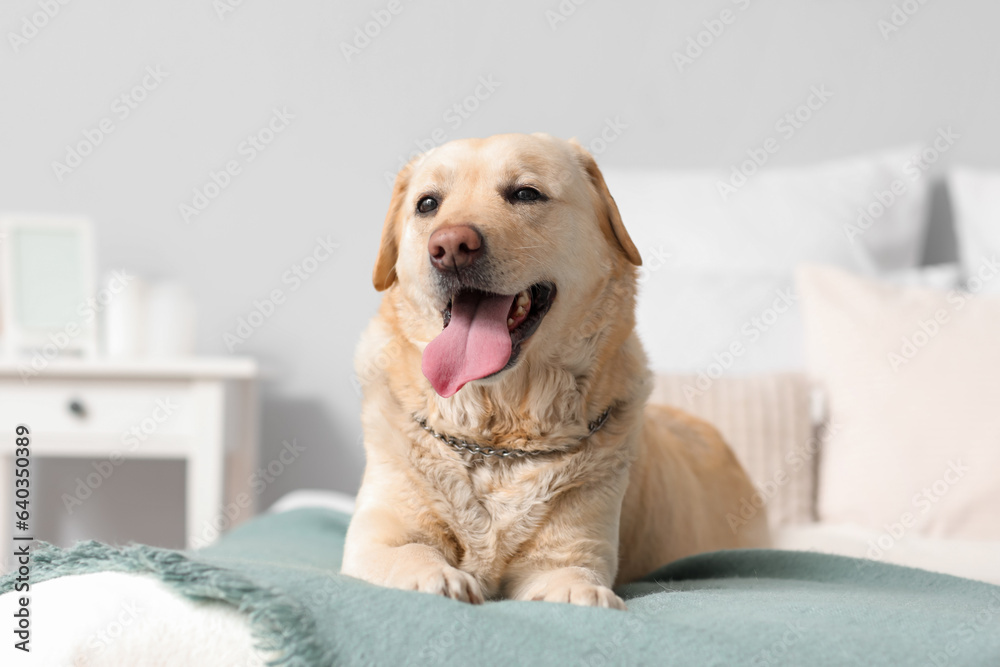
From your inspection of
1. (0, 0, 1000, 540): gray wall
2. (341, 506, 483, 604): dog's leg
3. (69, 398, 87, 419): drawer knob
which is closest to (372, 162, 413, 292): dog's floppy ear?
(341, 506, 483, 604): dog's leg

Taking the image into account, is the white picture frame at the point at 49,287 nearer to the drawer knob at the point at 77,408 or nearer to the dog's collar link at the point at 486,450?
the drawer knob at the point at 77,408

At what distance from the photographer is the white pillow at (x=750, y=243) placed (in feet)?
8.18

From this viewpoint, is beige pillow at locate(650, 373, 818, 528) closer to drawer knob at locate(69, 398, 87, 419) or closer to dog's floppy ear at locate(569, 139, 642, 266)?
dog's floppy ear at locate(569, 139, 642, 266)

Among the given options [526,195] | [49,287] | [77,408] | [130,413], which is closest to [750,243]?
[526,195]

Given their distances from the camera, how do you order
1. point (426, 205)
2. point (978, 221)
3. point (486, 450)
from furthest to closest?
point (978, 221), point (426, 205), point (486, 450)

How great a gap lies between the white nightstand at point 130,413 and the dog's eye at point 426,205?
1.54 m

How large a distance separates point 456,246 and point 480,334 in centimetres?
14


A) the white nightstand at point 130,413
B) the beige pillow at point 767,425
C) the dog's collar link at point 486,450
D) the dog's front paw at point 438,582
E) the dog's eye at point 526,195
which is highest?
the dog's eye at point 526,195

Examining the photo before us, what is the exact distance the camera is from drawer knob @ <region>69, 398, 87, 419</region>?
2.62 meters

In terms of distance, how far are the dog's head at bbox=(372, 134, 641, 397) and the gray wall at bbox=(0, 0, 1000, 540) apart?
199cm

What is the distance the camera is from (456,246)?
3.72 ft

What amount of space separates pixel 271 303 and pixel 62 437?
0.98 meters

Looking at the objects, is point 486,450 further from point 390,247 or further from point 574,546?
point 390,247

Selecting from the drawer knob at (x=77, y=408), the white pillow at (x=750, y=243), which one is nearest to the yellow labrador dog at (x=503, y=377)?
the white pillow at (x=750, y=243)
